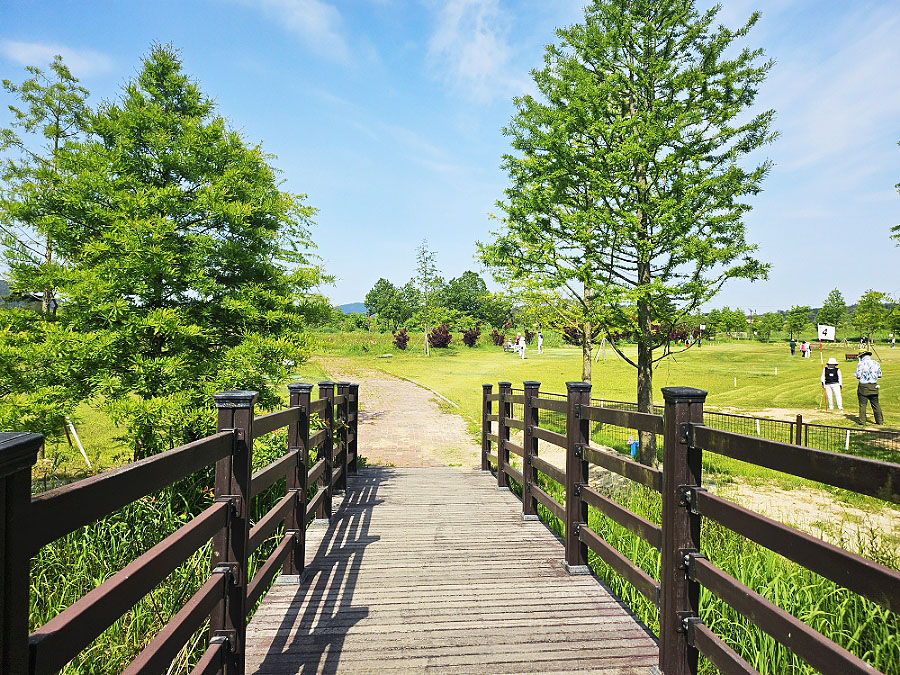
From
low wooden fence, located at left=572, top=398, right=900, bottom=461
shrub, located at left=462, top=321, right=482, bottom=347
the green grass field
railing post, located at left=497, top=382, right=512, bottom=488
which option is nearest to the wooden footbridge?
railing post, located at left=497, top=382, right=512, bottom=488

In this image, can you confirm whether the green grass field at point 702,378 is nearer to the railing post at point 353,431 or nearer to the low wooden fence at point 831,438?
the railing post at point 353,431

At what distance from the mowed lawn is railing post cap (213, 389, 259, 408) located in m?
14.2

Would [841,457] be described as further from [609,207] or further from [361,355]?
[361,355]

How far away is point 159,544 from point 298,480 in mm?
2388

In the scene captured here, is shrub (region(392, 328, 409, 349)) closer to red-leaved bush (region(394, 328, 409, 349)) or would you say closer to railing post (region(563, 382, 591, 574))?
red-leaved bush (region(394, 328, 409, 349))

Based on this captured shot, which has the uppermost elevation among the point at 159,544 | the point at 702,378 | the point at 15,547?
the point at 15,547

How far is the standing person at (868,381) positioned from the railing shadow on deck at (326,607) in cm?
1537

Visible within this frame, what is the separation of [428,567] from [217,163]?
20.1 ft

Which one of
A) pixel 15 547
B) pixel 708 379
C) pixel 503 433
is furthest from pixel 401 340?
pixel 15 547

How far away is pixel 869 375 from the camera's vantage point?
1485cm

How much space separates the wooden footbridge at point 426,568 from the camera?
1442mm

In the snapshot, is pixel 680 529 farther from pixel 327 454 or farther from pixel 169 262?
pixel 169 262

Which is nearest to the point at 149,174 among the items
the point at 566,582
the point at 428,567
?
the point at 428,567

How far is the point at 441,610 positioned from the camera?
3477 millimetres
